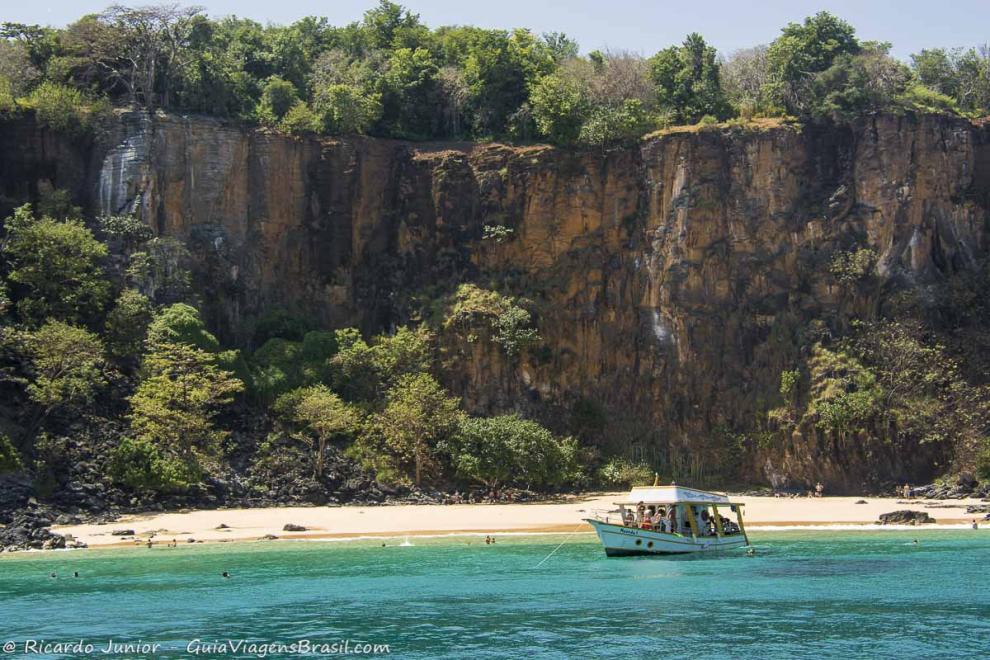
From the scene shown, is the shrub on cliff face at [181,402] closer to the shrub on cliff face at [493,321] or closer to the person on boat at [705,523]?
the shrub on cliff face at [493,321]

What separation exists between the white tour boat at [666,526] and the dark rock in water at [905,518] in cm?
840

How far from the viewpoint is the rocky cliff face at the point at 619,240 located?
192 feet

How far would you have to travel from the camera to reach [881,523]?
4331cm

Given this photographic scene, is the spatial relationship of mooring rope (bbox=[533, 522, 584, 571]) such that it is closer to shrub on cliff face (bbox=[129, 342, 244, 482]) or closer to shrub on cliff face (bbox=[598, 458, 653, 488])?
shrub on cliff face (bbox=[598, 458, 653, 488])

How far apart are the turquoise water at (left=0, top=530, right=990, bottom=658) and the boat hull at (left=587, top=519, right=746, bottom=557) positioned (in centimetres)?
44

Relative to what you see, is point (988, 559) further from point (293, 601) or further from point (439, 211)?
point (439, 211)

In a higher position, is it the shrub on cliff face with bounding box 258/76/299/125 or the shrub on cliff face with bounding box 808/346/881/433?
the shrub on cliff face with bounding box 258/76/299/125

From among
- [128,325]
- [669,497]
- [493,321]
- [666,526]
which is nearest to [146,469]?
[128,325]

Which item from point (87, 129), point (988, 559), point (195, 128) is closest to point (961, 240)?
point (988, 559)

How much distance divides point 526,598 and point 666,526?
325 inches

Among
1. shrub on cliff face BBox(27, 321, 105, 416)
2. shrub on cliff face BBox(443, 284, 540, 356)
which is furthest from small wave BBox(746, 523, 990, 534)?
shrub on cliff face BBox(27, 321, 105, 416)

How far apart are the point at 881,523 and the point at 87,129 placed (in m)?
39.3

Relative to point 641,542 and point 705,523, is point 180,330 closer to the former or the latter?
point 641,542

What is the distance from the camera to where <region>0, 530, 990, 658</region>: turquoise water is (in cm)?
2450
